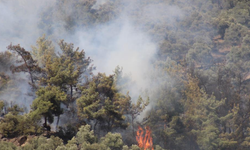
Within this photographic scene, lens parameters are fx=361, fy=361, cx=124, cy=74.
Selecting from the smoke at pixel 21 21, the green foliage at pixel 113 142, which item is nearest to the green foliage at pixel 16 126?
the green foliage at pixel 113 142

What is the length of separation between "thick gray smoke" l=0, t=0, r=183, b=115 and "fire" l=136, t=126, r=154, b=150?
14267 mm

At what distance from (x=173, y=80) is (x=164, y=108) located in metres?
12.4

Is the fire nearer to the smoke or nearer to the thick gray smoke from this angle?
the thick gray smoke

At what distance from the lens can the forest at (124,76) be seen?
33.8 meters

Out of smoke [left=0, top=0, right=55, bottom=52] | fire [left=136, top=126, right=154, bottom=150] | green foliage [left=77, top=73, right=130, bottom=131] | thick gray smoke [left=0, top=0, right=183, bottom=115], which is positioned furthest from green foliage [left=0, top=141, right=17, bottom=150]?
smoke [left=0, top=0, right=55, bottom=52]

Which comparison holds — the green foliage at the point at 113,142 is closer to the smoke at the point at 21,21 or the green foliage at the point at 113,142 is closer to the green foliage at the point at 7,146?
the green foliage at the point at 7,146

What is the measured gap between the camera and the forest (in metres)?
33.8

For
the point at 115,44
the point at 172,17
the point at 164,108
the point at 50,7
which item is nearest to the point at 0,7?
the point at 50,7

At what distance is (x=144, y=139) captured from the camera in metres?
42.8

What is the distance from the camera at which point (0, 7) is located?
101 metres

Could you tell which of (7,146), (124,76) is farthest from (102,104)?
(124,76)

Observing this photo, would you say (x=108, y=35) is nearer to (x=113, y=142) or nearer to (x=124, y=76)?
(x=124, y=76)

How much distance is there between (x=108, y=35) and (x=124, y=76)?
4857 centimetres

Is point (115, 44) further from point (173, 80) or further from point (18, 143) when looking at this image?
point (18, 143)
